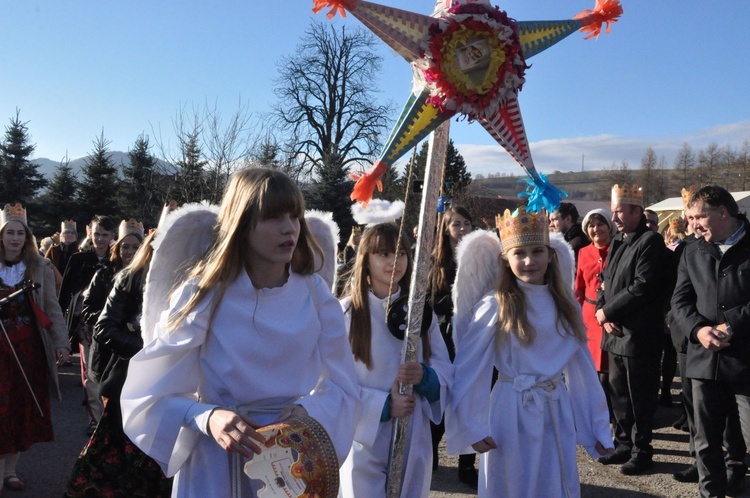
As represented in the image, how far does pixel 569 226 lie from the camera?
8.10 meters

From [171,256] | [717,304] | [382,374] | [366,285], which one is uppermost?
[171,256]

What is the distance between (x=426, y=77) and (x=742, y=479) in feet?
15.3

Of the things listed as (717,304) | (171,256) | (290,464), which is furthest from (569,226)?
(290,464)

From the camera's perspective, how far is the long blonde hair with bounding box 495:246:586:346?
3.85 metres

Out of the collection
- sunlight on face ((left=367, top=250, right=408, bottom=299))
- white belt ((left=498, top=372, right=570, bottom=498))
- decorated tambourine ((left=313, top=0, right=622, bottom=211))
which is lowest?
white belt ((left=498, top=372, right=570, bottom=498))

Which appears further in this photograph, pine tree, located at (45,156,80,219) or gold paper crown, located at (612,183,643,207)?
pine tree, located at (45,156,80,219)

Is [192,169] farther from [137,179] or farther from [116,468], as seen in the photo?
[116,468]

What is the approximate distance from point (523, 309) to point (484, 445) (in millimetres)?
835

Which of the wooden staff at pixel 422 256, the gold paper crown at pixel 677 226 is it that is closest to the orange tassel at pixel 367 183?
the wooden staff at pixel 422 256

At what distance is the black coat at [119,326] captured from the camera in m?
4.28

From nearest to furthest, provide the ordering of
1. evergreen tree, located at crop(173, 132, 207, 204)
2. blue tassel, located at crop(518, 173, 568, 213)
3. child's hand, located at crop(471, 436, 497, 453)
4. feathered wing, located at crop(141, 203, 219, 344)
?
feathered wing, located at crop(141, 203, 219, 344) < blue tassel, located at crop(518, 173, 568, 213) < child's hand, located at crop(471, 436, 497, 453) < evergreen tree, located at crop(173, 132, 207, 204)

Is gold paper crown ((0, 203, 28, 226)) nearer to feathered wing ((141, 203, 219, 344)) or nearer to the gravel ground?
feathered wing ((141, 203, 219, 344))

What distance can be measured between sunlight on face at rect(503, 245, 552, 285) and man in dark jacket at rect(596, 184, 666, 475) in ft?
8.01

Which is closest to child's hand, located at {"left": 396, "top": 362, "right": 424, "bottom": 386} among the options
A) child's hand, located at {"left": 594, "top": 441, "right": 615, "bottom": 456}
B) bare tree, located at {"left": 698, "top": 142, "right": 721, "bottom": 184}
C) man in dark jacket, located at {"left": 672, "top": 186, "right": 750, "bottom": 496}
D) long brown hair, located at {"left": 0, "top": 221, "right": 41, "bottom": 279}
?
child's hand, located at {"left": 594, "top": 441, "right": 615, "bottom": 456}
